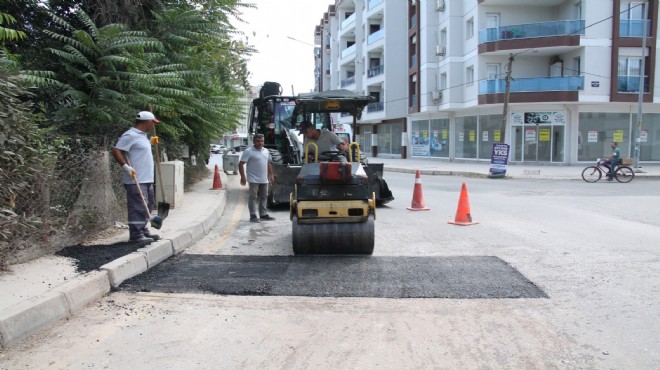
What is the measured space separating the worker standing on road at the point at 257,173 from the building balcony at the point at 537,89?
951 inches

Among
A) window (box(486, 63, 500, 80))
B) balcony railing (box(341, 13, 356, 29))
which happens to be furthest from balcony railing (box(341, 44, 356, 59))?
window (box(486, 63, 500, 80))

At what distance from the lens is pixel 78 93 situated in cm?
767

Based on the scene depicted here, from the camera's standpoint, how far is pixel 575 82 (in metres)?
29.3

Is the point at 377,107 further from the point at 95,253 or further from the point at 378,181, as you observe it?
the point at 95,253

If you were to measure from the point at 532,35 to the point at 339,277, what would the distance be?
2867cm

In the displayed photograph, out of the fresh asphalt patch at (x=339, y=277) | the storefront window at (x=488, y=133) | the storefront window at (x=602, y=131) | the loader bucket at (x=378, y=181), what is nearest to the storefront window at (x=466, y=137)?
the storefront window at (x=488, y=133)

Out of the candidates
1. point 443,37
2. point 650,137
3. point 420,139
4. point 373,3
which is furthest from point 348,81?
point 650,137

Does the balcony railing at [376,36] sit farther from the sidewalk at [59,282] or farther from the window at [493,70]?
the sidewalk at [59,282]

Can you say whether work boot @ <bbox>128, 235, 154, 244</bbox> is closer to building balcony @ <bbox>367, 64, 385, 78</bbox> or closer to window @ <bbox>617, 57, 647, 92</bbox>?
window @ <bbox>617, 57, 647, 92</bbox>

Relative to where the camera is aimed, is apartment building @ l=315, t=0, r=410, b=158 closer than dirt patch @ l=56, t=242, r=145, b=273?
No

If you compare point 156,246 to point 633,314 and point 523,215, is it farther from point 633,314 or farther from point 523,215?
point 523,215

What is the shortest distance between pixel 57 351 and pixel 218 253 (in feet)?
10.7

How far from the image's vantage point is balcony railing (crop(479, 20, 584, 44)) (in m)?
29.4

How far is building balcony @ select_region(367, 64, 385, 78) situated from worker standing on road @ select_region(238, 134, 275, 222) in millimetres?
37797
